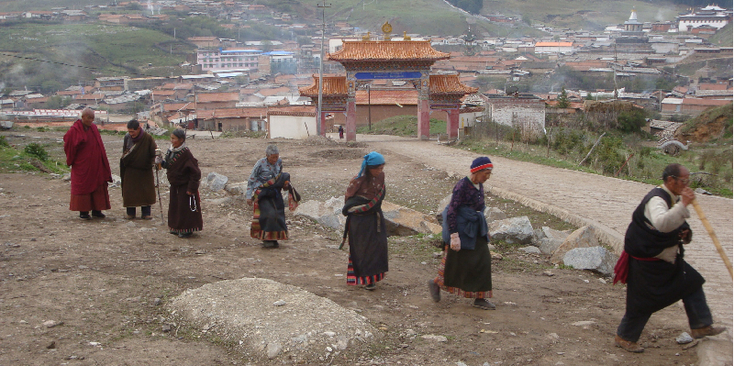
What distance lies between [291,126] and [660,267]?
89.4ft

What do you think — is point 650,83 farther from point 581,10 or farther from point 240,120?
A: point 581,10

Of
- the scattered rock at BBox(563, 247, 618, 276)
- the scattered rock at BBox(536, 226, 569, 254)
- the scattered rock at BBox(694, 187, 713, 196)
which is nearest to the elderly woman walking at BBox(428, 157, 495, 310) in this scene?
the scattered rock at BBox(563, 247, 618, 276)

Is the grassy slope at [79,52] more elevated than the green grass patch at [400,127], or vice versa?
the grassy slope at [79,52]

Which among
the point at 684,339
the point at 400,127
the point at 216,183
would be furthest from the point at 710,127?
the point at 684,339

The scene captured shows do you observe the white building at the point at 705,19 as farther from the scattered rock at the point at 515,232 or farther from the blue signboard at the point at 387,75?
the scattered rock at the point at 515,232

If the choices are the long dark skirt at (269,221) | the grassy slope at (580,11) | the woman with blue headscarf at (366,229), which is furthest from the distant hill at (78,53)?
the grassy slope at (580,11)

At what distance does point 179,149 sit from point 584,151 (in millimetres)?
15005

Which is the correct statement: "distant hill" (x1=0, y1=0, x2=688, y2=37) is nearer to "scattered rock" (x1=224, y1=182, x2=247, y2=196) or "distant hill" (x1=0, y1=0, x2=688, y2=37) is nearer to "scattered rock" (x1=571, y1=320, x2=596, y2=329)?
"scattered rock" (x1=224, y1=182, x2=247, y2=196)

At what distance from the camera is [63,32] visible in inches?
2940

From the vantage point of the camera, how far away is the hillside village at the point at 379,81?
1473 inches

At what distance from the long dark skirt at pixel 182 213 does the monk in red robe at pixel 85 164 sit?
109 cm

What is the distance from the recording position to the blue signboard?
2511cm

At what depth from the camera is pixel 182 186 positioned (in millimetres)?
7383

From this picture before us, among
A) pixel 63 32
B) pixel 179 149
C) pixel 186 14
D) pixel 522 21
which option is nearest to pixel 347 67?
pixel 179 149
